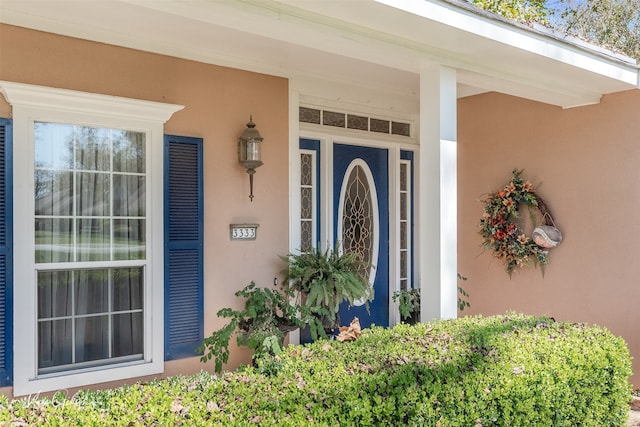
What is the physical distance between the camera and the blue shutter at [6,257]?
3.09m

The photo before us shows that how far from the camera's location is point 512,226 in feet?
15.6

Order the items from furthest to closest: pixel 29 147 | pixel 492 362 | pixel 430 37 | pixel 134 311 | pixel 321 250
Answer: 1. pixel 321 250
2. pixel 134 311
3. pixel 29 147
4. pixel 430 37
5. pixel 492 362

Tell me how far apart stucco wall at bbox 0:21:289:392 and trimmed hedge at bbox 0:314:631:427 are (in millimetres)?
1493

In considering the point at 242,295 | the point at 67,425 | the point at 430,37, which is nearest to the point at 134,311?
the point at 242,295

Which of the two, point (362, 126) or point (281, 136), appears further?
point (362, 126)

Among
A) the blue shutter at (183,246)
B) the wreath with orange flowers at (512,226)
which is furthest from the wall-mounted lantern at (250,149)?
the wreath with orange flowers at (512,226)

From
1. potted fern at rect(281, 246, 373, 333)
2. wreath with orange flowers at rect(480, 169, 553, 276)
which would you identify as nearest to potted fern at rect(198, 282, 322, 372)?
potted fern at rect(281, 246, 373, 333)

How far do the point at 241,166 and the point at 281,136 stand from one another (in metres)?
0.48

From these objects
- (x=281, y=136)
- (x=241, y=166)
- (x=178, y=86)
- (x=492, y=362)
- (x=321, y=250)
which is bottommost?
(x=492, y=362)

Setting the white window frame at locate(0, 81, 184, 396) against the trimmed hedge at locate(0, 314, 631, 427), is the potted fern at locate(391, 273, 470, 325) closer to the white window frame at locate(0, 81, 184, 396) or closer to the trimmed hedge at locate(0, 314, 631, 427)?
the trimmed hedge at locate(0, 314, 631, 427)

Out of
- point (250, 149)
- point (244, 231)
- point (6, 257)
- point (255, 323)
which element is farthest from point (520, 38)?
point (6, 257)

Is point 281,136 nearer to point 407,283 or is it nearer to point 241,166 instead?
point 241,166

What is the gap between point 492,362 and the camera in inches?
95.3

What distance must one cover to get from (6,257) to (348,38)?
245cm
